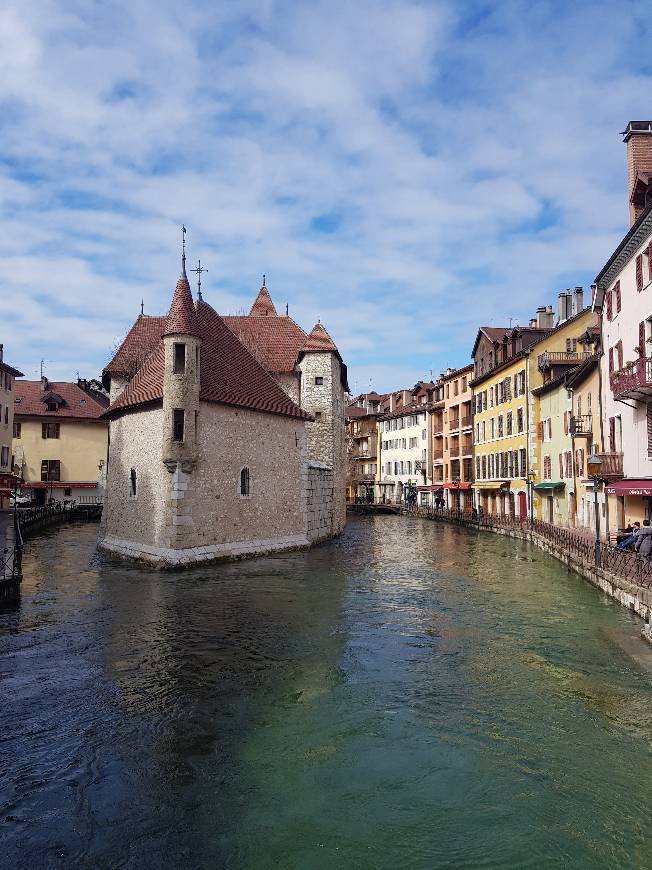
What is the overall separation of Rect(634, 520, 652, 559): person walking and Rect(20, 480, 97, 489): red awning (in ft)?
167

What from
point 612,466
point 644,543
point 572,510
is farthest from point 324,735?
point 572,510

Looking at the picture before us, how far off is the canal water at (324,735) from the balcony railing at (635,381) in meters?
6.66

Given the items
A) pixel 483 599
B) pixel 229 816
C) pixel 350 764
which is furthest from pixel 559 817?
pixel 483 599

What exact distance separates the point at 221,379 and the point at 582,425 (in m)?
16.4

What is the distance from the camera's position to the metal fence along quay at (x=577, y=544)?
1628 centimetres

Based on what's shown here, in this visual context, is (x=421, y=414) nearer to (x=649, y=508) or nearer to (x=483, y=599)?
(x=649, y=508)

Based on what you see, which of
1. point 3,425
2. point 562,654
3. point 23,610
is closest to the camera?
point 562,654

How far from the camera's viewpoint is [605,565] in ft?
61.2

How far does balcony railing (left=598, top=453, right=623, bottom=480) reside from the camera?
23.6 m

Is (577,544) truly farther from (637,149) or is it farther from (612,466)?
(637,149)

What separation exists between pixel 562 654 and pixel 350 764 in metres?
5.96

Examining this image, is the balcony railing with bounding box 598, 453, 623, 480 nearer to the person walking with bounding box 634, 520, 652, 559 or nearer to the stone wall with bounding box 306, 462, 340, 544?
the person walking with bounding box 634, 520, 652, 559

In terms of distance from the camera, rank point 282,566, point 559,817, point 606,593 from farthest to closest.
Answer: point 282,566 < point 606,593 < point 559,817

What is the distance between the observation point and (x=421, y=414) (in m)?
68.7
